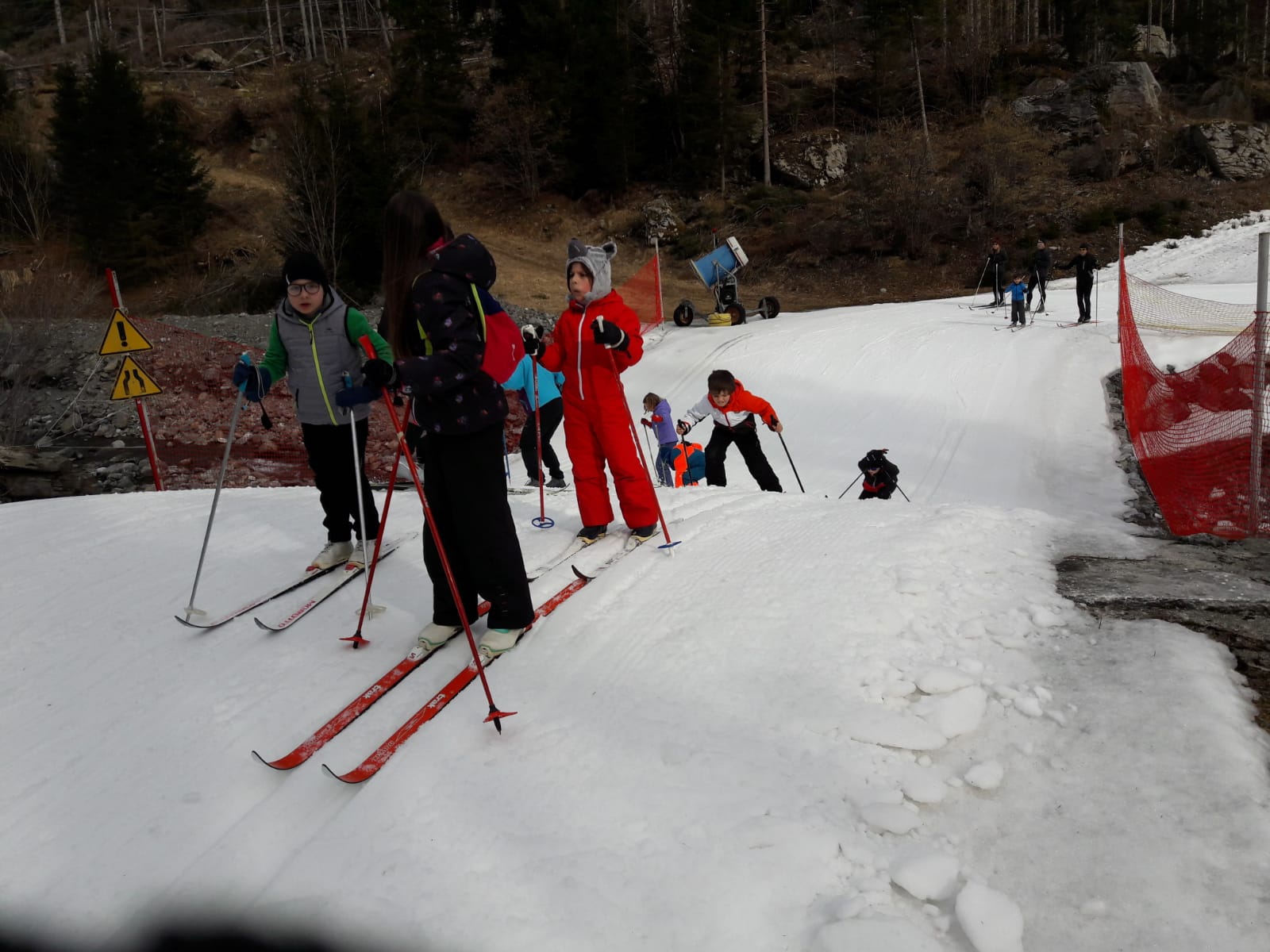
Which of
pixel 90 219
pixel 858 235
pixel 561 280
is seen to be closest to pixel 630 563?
pixel 561 280

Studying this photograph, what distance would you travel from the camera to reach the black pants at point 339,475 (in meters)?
4.58

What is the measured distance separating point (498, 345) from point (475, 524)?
736mm

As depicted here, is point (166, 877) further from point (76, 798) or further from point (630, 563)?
point (630, 563)

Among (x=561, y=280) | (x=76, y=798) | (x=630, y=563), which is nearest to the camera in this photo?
(x=76, y=798)

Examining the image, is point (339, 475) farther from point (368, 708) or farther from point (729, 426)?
point (729, 426)

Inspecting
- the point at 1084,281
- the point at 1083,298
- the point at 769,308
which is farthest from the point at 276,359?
the point at 769,308

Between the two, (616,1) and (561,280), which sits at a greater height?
(616,1)

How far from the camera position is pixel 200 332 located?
18.1m

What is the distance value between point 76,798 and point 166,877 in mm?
676

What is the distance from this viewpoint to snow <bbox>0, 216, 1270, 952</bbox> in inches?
84.8

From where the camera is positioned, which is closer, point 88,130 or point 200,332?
point 200,332

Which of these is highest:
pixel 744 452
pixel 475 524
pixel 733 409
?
pixel 475 524

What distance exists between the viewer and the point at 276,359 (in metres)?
4.45

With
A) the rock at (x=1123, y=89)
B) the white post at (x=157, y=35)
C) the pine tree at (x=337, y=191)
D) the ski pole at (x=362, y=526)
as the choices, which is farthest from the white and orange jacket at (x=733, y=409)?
the white post at (x=157, y=35)
